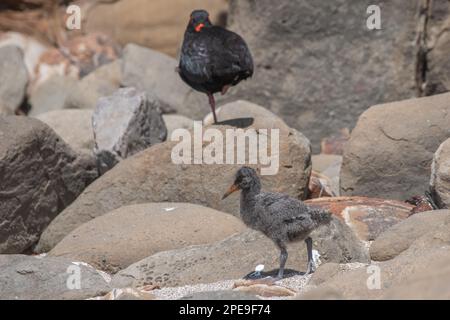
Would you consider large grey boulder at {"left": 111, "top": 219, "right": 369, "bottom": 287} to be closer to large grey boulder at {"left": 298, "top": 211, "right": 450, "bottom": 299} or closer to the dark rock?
large grey boulder at {"left": 298, "top": 211, "right": 450, "bottom": 299}

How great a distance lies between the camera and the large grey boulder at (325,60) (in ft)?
48.3

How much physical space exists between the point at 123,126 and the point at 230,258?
4016 millimetres

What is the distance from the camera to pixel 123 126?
12.7 metres

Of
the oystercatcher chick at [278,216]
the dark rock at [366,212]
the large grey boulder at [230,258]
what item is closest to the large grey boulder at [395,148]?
the dark rock at [366,212]

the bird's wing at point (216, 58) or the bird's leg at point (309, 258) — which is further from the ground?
the bird's wing at point (216, 58)

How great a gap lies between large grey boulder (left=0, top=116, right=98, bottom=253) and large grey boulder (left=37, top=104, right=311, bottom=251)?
0.24 meters

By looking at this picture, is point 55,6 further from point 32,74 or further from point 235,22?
point 235,22

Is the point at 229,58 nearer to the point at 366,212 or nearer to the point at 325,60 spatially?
the point at 366,212

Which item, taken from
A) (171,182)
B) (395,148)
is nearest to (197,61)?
(171,182)

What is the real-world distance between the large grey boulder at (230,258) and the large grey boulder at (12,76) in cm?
936

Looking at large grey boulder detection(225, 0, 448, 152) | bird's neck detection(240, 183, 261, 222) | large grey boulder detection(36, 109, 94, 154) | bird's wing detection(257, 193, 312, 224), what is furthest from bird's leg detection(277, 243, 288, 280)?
large grey boulder detection(225, 0, 448, 152)

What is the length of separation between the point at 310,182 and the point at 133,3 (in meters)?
8.61

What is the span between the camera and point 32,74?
62.5 feet

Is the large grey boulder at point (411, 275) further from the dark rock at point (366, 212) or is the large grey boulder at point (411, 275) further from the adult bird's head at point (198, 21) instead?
the adult bird's head at point (198, 21)
